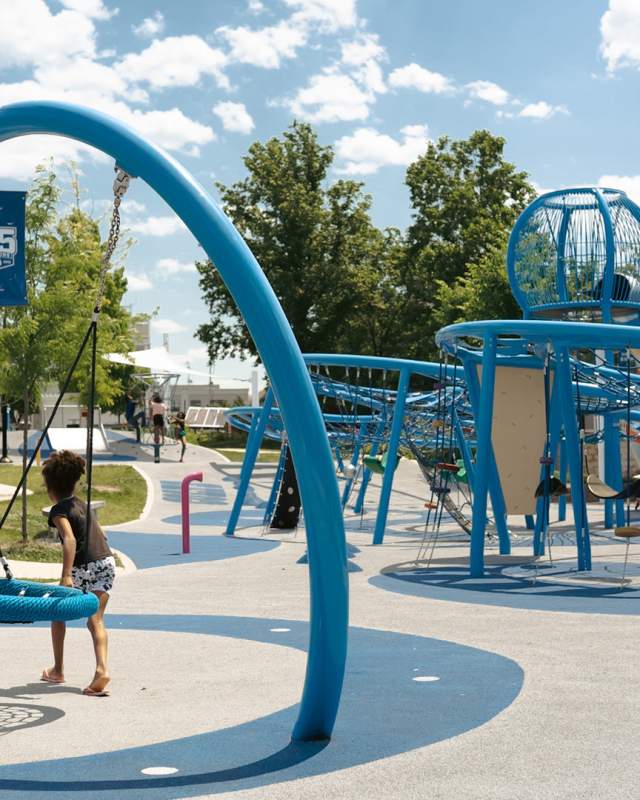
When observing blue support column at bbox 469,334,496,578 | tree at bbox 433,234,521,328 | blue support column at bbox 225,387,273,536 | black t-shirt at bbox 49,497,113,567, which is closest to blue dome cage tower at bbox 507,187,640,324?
blue support column at bbox 225,387,273,536

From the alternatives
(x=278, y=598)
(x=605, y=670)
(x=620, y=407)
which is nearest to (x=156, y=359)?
(x=620, y=407)

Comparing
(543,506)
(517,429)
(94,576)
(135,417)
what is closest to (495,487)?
(517,429)

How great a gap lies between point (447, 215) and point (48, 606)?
49160mm

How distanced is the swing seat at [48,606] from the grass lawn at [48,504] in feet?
34.4

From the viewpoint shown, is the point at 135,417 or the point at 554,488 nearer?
the point at 554,488

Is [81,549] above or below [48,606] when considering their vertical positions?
above

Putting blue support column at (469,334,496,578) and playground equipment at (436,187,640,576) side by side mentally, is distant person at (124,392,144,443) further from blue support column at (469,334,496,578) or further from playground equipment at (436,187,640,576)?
blue support column at (469,334,496,578)

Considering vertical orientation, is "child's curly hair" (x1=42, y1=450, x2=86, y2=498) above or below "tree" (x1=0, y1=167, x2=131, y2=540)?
below

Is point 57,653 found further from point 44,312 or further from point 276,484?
point 276,484

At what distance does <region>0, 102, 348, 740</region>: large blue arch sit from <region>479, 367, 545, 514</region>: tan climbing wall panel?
11.9 m

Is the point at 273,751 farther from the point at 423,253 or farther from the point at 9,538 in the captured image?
the point at 423,253

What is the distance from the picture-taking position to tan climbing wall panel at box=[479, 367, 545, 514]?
17.7 meters

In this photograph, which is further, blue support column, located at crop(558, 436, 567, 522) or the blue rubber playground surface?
blue support column, located at crop(558, 436, 567, 522)

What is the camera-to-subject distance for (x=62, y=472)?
7266 mm
